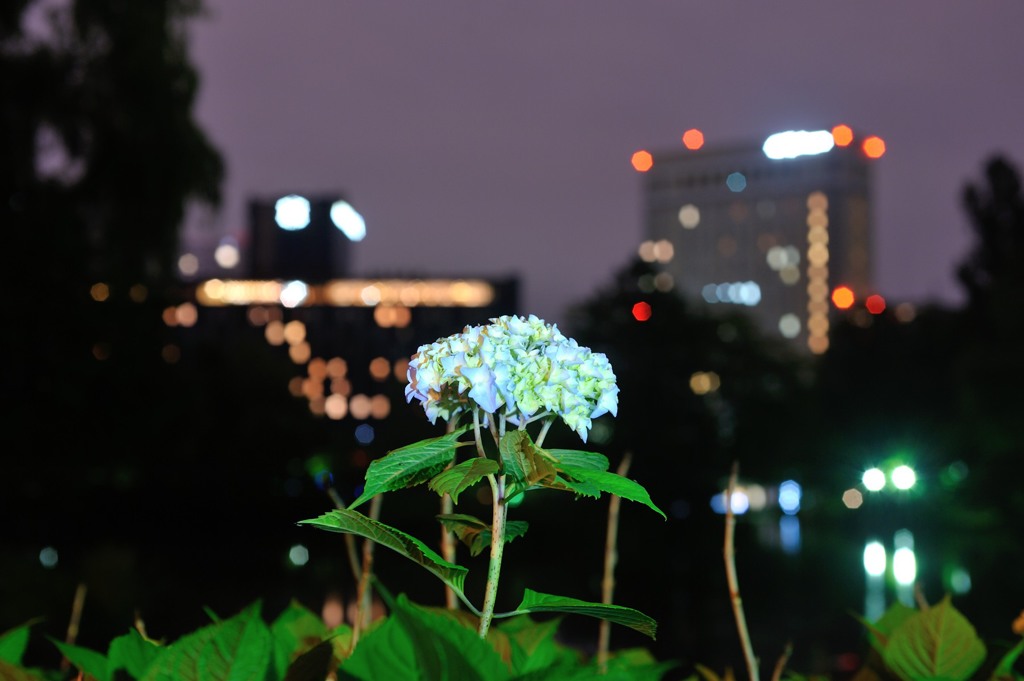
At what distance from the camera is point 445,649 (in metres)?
1.59

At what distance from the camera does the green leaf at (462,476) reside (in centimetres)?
194

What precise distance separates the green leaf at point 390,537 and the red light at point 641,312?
45.0m

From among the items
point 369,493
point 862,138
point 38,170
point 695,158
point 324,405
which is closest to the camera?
point 369,493

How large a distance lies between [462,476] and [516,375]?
25cm

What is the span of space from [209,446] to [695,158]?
139834mm

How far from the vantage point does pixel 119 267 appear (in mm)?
18750

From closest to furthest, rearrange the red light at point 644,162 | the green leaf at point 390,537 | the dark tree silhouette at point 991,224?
the green leaf at point 390,537 < the dark tree silhouette at point 991,224 < the red light at point 644,162

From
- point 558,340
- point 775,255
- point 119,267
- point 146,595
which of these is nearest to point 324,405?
point 775,255

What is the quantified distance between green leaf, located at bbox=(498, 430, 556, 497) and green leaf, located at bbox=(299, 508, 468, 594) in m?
0.19

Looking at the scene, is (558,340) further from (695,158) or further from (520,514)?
(695,158)

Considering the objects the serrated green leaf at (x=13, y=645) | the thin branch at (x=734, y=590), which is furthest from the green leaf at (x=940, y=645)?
the serrated green leaf at (x=13, y=645)

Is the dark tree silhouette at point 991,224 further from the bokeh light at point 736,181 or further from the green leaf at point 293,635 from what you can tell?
the bokeh light at point 736,181

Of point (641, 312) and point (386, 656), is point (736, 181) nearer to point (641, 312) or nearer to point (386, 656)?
point (641, 312)

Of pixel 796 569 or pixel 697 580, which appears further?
pixel 796 569
